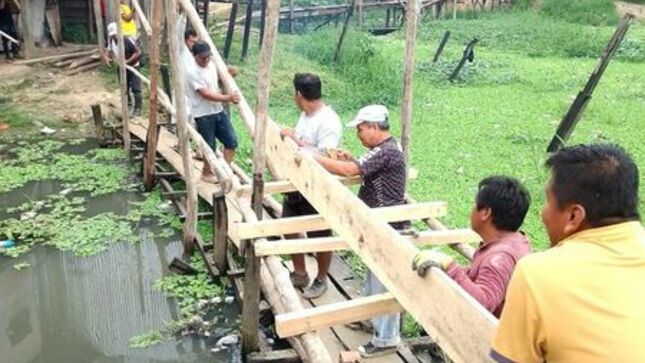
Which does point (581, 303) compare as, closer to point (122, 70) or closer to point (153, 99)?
point (153, 99)

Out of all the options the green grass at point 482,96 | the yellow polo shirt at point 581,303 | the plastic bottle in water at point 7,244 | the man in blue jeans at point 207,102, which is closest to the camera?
the yellow polo shirt at point 581,303

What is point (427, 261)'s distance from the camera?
228cm

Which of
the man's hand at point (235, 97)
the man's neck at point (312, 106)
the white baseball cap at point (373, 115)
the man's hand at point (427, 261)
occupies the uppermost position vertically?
the white baseball cap at point (373, 115)

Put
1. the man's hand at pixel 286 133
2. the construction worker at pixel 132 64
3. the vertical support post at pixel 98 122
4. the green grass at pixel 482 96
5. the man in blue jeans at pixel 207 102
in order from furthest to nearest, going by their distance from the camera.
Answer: the construction worker at pixel 132 64, the vertical support post at pixel 98 122, the green grass at pixel 482 96, the man in blue jeans at pixel 207 102, the man's hand at pixel 286 133

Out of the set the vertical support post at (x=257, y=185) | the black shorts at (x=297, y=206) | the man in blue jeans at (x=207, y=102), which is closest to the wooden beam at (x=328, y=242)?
the vertical support post at (x=257, y=185)

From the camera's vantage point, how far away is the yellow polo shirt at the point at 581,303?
1.55m

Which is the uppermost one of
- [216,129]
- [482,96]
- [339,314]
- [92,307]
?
[339,314]

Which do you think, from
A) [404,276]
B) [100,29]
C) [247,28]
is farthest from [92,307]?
[247,28]

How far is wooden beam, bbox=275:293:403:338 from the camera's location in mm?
2889

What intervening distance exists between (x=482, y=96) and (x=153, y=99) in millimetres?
6734

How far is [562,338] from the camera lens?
157 centimetres

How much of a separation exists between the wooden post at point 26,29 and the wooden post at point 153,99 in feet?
20.3

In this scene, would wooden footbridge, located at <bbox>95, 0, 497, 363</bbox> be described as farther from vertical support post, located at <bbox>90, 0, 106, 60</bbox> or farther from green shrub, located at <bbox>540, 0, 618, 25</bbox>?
Answer: green shrub, located at <bbox>540, 0, 618, 25</bbox>

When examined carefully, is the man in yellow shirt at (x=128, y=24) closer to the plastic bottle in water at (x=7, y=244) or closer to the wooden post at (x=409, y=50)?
the plastic bottle in water at (x=7, y=244)
